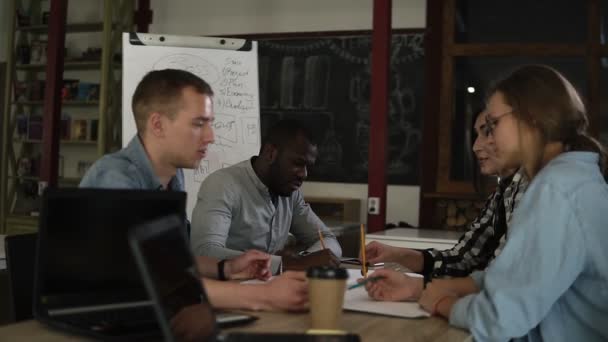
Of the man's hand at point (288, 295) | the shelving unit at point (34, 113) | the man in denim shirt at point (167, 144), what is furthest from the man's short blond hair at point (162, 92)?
the shelving unit at point (34, 113)

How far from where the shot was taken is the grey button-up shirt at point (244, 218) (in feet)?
8.43

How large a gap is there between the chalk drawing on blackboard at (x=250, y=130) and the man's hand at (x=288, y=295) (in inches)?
94.8

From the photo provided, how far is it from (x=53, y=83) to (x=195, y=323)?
4.86 m

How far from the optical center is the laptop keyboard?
52.6 inches

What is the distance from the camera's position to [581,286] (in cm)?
167

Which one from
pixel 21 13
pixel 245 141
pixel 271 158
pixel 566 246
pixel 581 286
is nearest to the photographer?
pixel 566 246

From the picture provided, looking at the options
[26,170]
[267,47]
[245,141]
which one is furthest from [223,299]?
[26,170]

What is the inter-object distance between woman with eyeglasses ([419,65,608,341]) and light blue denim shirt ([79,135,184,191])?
0.74 m

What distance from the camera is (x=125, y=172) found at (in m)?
1.82

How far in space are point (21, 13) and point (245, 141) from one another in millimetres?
4111

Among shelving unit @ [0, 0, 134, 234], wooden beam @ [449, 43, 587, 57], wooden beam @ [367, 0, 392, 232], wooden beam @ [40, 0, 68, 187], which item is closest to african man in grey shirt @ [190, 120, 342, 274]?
wooden beam @ [367, 0, 392, 232]

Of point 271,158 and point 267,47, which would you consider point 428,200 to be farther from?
point 271,158

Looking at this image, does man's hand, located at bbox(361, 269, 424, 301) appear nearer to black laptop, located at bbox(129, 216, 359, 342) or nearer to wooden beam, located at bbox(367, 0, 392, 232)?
black laptop, located at bbox(129, 216, 359, 342)

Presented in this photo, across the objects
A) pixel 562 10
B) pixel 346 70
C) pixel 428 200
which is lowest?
pixel 428 200
